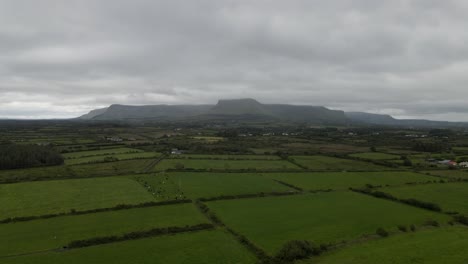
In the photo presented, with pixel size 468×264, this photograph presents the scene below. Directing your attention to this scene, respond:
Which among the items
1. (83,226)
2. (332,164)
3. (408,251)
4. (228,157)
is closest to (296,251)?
(408,251)

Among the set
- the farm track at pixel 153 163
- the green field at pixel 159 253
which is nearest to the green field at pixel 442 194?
the green field at pixel 159 253

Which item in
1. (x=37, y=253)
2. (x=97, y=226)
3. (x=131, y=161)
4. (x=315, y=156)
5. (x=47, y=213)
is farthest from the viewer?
(x=315, y=156)

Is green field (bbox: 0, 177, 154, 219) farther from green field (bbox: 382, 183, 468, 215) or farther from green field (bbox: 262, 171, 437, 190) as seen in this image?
green field (bbox: 382, 183, 468, 215)

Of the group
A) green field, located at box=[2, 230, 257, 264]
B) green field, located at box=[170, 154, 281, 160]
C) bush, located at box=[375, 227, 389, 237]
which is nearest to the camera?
green field, located at box=[2, 230, 257, 264]

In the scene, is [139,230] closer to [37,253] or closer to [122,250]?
[122,250]

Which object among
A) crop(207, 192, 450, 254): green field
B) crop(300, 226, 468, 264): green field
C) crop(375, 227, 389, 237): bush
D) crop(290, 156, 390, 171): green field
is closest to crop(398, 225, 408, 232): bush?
crop(207, 192, 450, 254): green field

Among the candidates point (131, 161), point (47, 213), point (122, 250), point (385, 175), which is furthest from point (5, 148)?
point (385, 175)

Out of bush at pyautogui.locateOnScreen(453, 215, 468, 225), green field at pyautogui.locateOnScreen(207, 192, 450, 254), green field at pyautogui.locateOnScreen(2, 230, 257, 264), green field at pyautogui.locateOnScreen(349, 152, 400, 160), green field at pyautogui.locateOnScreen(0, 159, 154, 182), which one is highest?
green field at pyautogui.locateOnScreen(349, 152, 400, 160)
